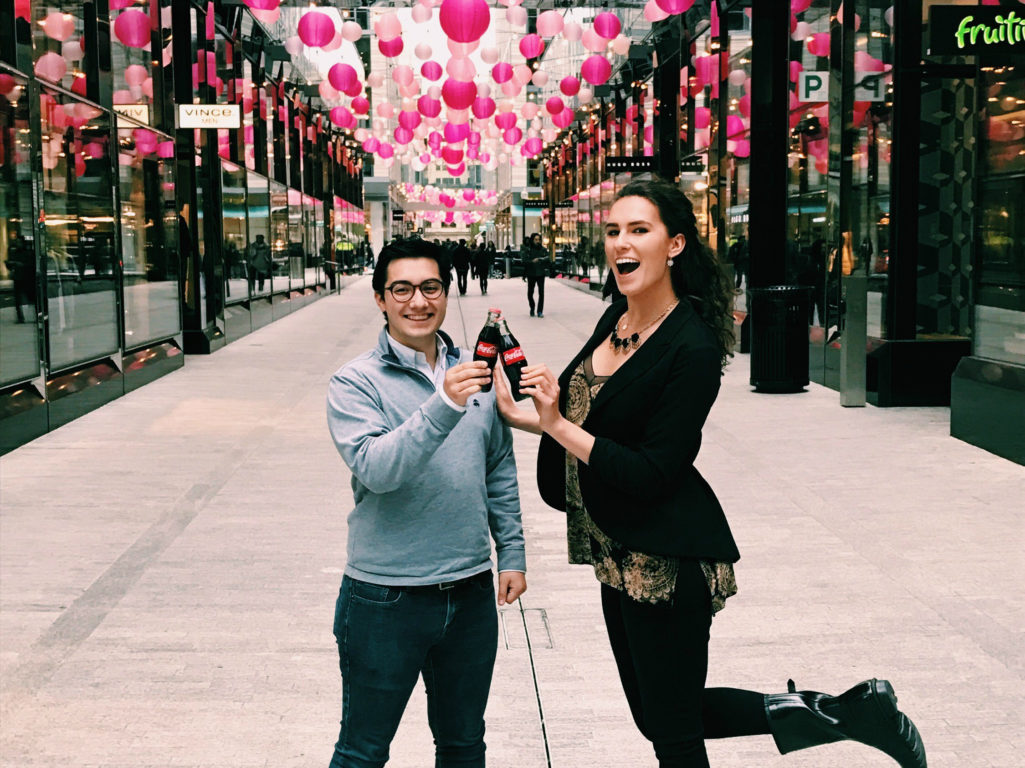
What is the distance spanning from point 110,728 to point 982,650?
135 inches

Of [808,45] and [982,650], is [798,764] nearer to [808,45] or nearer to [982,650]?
[982,650]

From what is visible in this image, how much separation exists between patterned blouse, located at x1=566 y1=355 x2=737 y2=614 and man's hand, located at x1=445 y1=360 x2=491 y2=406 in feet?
1.68

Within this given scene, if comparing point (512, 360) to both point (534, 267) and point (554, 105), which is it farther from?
point (554, 105)

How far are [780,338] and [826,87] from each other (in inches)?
147

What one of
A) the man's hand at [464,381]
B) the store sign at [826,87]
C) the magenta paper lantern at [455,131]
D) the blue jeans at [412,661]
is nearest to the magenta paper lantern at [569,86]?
the magenta paper lantern at [455,131]

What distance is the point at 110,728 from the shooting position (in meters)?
4.35

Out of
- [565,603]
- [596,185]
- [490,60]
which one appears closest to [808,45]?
[490,60]

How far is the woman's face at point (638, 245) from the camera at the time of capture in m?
3.11

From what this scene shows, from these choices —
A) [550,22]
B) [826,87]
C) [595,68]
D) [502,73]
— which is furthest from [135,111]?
[502,73]

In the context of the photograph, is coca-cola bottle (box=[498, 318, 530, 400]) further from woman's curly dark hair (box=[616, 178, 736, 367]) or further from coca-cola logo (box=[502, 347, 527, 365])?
woman's curly dark hair (box=[616, 178, 736, 367])

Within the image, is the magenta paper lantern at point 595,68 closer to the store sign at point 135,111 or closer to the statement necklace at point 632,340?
the store sign at point 135,111

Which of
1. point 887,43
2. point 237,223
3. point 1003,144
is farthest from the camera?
point 237,223

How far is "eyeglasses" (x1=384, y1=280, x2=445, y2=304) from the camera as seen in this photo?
2975 mm

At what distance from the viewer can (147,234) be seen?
661 inches
